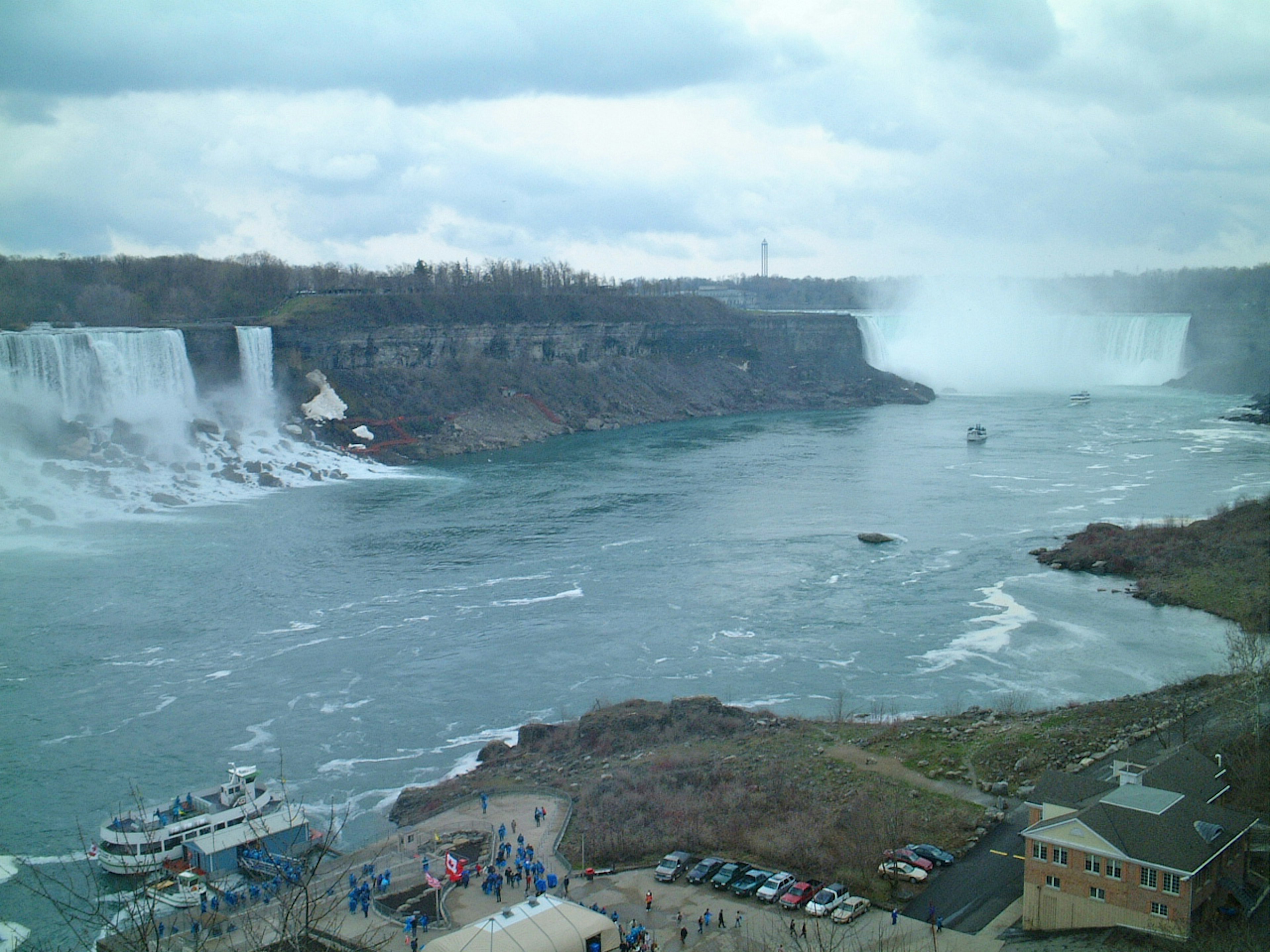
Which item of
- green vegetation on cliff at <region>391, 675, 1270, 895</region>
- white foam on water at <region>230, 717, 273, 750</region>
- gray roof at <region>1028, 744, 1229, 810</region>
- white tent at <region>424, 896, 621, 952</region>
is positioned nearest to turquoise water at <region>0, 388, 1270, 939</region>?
white foam on water at <region>230, 717, 273, 750</region>

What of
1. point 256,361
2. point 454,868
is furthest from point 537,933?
point 256,361

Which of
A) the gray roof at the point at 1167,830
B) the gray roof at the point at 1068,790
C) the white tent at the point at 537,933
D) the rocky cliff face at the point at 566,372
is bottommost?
the white tent at the point at 537,933

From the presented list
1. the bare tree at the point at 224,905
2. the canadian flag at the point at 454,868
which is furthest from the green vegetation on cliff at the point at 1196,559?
the bare tree at the point at 224,905

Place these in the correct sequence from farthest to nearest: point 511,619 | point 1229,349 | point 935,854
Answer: point 1229,349, point 511,619, point 935,854

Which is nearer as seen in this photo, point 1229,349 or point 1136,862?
point 1136,862

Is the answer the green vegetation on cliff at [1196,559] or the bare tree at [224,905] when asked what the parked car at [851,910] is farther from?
the green vegetation on cliff at [1196,559]

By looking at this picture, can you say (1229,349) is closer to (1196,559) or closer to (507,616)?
(1196,559)
